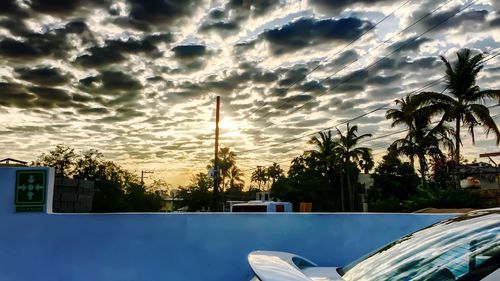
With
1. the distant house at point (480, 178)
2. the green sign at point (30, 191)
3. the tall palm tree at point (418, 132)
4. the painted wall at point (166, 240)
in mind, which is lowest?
the painted wall at point (166, 240)

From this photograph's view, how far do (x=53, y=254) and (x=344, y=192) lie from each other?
4697 centimetres

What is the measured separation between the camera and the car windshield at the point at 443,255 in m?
1.92

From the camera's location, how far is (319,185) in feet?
164

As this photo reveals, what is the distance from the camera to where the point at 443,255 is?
2139 mm

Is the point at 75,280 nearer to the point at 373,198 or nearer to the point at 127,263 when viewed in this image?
the point at 127,263

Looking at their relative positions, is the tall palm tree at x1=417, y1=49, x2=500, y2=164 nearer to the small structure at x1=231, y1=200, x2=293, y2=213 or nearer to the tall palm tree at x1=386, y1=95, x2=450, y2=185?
the tall palm tree at x1=386, y1=95, x2=450, y2=185

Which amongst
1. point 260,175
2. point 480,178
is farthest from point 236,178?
point 480,178

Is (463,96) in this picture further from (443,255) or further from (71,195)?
(443,255)

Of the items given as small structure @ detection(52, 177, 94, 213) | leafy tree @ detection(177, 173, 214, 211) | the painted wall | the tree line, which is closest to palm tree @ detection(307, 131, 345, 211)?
the tree line

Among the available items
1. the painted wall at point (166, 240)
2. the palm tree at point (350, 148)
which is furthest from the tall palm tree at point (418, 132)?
the painted wall at point (166, 240)

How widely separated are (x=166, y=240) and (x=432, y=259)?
4024mm

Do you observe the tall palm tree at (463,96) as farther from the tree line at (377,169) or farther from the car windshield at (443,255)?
the car windshield at (443,255)

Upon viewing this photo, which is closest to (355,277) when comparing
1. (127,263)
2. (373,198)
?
(127,263)

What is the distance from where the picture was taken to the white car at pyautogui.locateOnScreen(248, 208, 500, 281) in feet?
6.31
